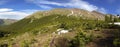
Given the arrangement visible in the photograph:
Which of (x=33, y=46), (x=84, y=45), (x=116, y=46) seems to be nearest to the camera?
(x=116, y=46)

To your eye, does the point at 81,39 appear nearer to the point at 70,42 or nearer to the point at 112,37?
the point at 70,42

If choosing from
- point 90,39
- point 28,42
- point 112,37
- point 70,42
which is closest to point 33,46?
→ point 28,42

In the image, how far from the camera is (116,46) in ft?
149

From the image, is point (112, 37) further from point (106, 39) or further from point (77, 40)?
point (77, 40)

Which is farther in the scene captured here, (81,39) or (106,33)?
(106,33)

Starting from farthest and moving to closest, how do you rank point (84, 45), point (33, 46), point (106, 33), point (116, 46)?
1. point (33, 46)
2. point (106, 33)
3. point (84, 45)
4. point (116, 46)

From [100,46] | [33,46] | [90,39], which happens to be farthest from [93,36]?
[33,46]

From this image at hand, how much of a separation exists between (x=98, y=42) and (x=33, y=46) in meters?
19.1

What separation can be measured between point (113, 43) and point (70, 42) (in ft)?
32.0

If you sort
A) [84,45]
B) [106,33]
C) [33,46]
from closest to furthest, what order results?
1. [84,45]
2. [106,33]
3. [33,46]

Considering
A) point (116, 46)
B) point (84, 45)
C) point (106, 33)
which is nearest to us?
point (116, 46)

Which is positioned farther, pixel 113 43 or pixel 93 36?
pixel 93 36

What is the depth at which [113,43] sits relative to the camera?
46.9 metres

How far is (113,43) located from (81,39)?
6.86 meters
